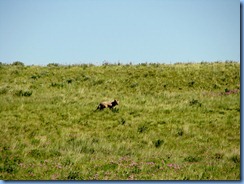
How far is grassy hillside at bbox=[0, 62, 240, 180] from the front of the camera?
287 inches

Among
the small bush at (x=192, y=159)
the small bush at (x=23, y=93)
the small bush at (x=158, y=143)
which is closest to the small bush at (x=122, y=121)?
the small bush at (x=158, y=143)

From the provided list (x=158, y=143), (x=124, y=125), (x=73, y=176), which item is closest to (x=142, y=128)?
(x=124, y=125)

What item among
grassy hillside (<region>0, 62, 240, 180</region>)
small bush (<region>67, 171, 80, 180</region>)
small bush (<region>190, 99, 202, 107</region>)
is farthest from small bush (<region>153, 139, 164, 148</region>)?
small bush (<region>190, 99, 202, 107</region>)

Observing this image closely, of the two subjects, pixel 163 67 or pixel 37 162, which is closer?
pixel 37 162

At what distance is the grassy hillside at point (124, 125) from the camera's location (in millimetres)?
7293

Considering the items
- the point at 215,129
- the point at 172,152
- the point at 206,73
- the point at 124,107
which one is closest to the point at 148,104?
the point at 124,107

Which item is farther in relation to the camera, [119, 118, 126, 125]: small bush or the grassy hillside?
[119, 118, 126, 125]: small bush

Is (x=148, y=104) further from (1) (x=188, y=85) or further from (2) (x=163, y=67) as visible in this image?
(2) (x=163, y=67)

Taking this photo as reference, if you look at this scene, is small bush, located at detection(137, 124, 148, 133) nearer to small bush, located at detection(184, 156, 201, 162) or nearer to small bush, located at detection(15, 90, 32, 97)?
small bush, located at detection(184, 156, 201, 162)

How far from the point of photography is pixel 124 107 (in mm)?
13273

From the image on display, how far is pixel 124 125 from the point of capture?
11.0 metres

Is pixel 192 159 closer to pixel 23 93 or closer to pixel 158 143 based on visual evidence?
pixel 158 143

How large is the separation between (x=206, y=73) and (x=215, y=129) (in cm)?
908

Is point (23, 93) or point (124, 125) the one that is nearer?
point (124, 125)
